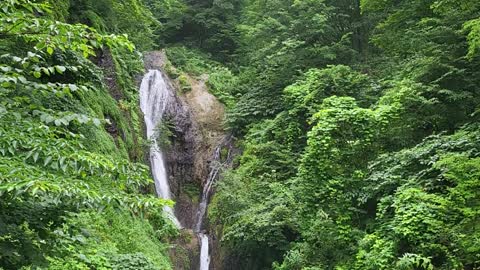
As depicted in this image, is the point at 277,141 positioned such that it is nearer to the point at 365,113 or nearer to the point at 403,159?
the point at 365,113

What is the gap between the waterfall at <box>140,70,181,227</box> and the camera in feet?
50.6

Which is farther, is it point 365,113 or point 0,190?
point 365,113

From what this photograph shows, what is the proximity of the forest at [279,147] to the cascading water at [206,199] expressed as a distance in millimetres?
533

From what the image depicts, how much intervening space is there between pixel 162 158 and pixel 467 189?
1177cm

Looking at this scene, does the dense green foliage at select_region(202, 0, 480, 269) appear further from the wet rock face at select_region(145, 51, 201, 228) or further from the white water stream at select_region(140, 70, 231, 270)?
the wet rock face at select_region(145, 51, 201, 228)

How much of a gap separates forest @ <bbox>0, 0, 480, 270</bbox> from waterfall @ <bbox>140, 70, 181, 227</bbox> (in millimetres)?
1530

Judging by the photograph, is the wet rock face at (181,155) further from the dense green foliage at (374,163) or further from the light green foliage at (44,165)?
the light green foliage at (44,165)

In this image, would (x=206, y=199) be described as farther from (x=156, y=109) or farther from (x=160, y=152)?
(x=156, y=109)

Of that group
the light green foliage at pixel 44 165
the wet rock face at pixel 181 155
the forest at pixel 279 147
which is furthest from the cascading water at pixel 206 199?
the light green foliage at pixel 44 165

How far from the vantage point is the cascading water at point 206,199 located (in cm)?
1335

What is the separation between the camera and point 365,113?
9.34 meters

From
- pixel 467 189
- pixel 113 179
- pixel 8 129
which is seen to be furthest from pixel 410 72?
pixel 8 129

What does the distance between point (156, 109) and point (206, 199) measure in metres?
4.86

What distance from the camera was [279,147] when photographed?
13.2m
